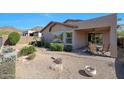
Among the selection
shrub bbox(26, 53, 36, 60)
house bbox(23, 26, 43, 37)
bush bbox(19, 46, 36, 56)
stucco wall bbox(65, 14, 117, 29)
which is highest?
stucco wall bbox(65, 14, 117, 29)

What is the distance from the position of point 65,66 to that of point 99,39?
316cm

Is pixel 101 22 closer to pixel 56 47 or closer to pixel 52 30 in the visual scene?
pixel 56 47

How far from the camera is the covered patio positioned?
12891mm

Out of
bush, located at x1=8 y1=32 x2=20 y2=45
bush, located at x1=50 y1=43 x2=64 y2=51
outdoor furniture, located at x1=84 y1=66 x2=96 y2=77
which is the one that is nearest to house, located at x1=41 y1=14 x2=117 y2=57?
bush, located at x1=50 y1=43 x2=64 y2=51

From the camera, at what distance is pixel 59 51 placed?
40.7ft

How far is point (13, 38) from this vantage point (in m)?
11.8

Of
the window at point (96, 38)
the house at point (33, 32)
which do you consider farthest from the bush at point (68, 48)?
the house at point (33, 32)

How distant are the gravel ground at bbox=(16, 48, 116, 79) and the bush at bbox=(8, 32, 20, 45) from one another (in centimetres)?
108

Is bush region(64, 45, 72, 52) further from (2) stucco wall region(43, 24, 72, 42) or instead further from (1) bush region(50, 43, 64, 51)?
(2) stucco wall region(43, 24, 72, 42)

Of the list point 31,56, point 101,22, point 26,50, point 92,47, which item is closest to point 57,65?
point 31,56

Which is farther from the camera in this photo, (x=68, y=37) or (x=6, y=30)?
(x=68, y=37)

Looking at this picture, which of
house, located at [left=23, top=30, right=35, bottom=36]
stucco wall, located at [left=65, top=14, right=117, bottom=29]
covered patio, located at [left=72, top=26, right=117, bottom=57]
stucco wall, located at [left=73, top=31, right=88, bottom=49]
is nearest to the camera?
house, located at [left=23, top=30, right=35, bottom=36]

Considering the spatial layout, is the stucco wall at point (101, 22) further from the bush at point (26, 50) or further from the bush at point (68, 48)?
the bush at point (26, 50)
